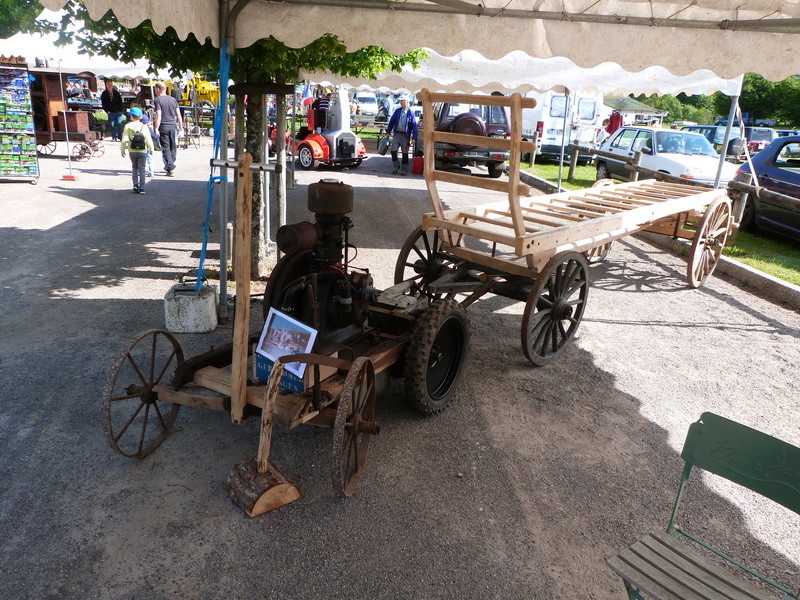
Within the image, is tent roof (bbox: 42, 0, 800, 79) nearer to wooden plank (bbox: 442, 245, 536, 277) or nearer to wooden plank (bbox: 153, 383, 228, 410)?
wooden plank (bbox: 442, 245, 536, 277)

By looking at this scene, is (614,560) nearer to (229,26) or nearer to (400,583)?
(400,583)

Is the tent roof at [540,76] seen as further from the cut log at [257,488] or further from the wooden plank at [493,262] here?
the cut log at [257,488]

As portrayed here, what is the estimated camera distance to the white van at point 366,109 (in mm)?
30141

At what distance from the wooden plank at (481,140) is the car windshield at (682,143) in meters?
11.6

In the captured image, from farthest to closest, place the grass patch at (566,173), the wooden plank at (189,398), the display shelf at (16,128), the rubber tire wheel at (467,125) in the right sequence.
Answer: the grass patch at (566,173)
the rubber tire wheel at (467,125)
the display shelf at (16,128)
the wooden plank at (189,398)

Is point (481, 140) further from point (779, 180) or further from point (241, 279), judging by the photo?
point (779, 180)

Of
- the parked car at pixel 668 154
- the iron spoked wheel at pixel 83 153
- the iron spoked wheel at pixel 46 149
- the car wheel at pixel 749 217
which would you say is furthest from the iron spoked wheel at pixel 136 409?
the iron spoked wheel at pixel 46 149

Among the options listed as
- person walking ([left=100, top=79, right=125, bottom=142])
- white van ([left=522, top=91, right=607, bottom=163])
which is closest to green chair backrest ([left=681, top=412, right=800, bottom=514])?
white van ([left=522, top=91, right=607, bottom=163])

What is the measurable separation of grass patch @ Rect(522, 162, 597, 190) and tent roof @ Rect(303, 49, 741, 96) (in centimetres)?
507

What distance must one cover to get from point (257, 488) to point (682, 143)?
14189 millimetres

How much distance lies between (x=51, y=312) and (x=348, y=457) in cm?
382

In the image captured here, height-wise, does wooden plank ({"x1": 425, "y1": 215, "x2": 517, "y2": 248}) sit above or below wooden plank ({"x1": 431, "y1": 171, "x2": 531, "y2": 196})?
below

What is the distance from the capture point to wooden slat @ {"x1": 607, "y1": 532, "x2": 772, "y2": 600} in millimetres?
2217

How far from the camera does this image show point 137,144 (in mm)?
10828
